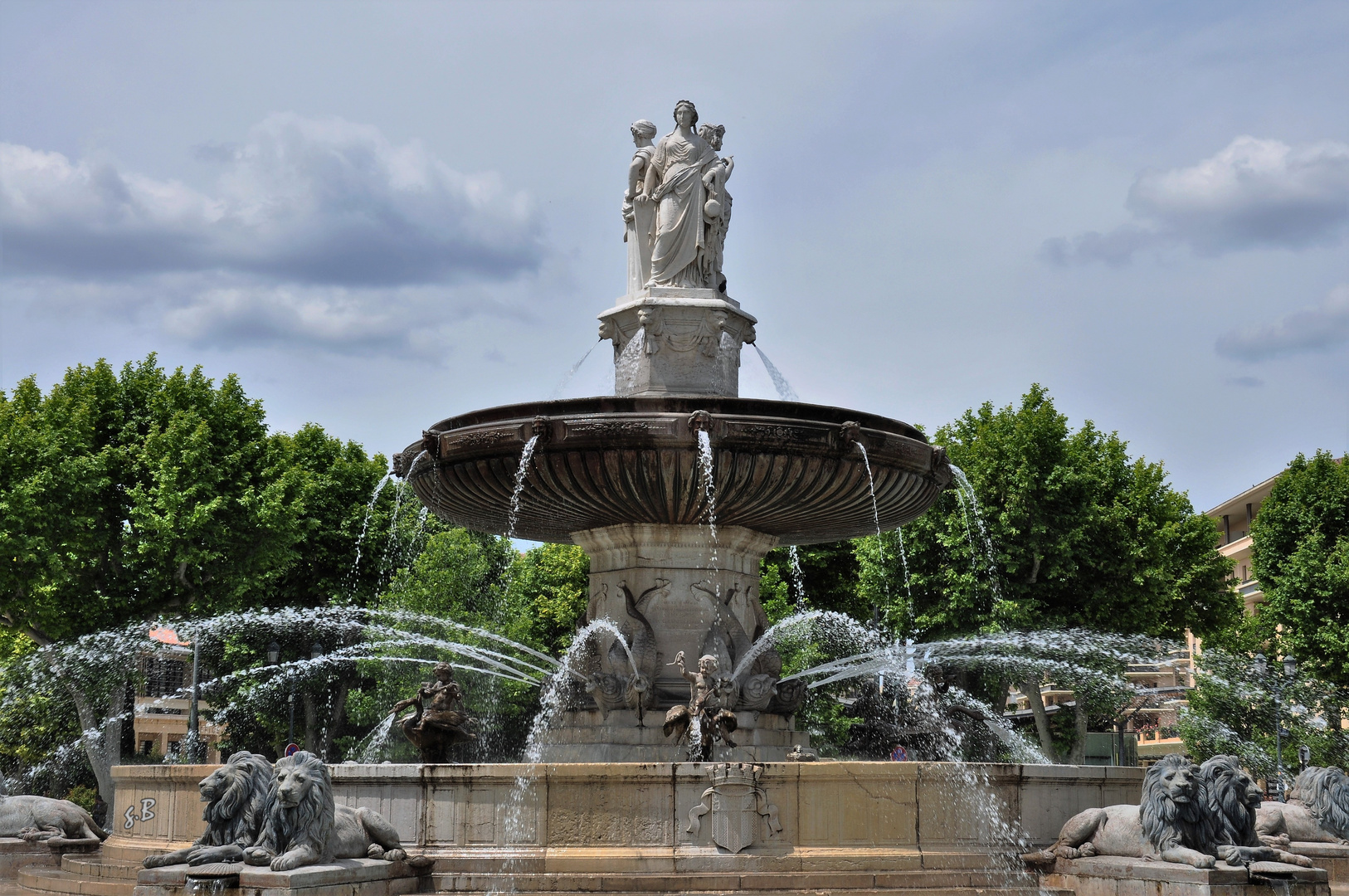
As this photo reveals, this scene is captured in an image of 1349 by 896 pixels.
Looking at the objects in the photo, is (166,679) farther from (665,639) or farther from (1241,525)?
(1241,525)

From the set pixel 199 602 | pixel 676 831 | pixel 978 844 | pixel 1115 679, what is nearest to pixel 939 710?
pixel 978 844

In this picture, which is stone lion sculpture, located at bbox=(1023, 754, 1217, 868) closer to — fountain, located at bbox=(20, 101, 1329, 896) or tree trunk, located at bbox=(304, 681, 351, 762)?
fountain, located at bbox=(20, 101, 1329, 896)

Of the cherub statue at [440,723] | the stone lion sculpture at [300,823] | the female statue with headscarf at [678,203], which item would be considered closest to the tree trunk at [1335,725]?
the female statue with headscarf at [678,203]

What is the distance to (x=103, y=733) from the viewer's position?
25266 millimetres

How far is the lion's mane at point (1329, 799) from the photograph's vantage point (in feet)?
34.3

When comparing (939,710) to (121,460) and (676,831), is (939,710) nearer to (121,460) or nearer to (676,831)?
(676,831)

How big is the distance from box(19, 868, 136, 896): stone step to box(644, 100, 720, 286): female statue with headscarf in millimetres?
7033

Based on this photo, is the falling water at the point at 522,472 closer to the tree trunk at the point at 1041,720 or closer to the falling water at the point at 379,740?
the falling water at the point at 379,740

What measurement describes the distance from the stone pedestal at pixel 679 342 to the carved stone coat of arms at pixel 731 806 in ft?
16.6

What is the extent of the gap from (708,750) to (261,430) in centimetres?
1981

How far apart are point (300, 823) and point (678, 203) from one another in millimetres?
7400

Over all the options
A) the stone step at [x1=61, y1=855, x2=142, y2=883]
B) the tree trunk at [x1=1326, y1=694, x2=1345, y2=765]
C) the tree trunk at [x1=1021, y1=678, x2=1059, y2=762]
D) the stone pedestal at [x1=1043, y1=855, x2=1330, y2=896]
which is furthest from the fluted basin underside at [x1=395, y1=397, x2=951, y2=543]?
the tree trunk at [x1=1326, y1=694, x2=1345, y2=765]

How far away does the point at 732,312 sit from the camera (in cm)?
1329

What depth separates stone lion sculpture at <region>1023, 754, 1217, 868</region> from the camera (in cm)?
860
